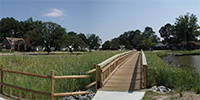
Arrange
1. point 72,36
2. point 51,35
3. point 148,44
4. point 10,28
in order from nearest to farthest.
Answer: point 51,35 → point 72,36 → point 148,44 → point 10,28

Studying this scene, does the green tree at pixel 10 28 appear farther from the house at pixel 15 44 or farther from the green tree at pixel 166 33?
the green tree at pixel 166 33

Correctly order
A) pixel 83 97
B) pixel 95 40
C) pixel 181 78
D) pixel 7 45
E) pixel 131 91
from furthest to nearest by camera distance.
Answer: pixel 95 40, pixel 7 45, pixel 181 78, pixel 131 91, pixel 83 97

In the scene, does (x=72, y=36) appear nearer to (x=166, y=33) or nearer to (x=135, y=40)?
(x=135, y=40)

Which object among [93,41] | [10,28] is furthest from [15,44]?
[93,41]

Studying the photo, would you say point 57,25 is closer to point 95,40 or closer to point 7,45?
point 7,45

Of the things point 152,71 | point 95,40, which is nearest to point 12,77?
point 152,71

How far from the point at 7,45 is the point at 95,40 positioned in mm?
50535

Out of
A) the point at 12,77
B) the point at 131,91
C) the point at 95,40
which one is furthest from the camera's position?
the point at 95,40

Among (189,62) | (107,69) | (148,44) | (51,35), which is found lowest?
(189,62)

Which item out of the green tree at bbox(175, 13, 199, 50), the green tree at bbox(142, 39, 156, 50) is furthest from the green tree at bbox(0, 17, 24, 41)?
the green tree at bbox(175, 13, 199, 50)

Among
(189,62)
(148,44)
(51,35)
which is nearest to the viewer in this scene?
(189,62)

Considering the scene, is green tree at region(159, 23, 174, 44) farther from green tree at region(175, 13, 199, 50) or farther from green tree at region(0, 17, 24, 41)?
green tree at region(0, 17, 24, 41)

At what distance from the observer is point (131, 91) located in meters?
6.61

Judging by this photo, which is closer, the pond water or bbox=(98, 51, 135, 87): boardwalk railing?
bbox=(98, 51, 135, 87): boardwalk railing
